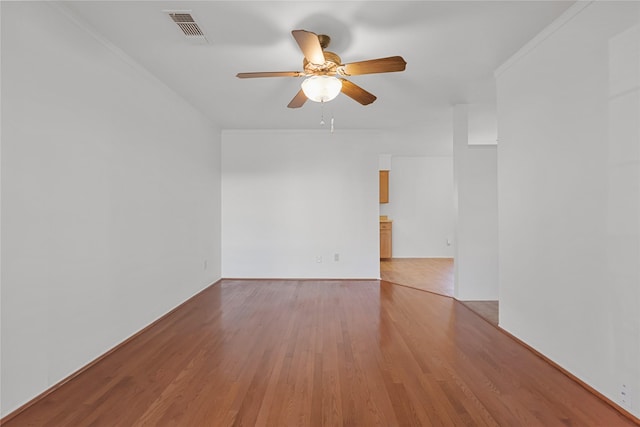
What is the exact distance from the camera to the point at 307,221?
505 centimetres

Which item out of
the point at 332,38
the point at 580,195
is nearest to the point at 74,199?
the point at 332,38

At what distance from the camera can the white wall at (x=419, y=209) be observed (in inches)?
290

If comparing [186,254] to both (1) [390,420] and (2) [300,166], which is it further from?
(1) [390,420]

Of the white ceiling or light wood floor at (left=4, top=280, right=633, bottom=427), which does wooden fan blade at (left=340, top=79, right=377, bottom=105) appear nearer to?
the white ceiling

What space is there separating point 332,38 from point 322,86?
1.49ft

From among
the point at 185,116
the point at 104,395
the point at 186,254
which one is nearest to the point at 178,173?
the point at 185,116

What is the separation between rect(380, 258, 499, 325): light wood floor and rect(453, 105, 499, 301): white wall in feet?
0.71

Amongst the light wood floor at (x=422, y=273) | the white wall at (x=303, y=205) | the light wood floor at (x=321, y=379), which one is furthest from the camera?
the white wall at (x=303, y=205)

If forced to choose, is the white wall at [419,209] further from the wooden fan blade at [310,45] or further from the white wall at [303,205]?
the wooden fan blade at [310,45]

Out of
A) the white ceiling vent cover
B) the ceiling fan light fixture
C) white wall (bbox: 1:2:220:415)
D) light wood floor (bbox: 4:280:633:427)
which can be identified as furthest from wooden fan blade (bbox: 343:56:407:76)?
light wood floor (bbox: 4:280:633:427)

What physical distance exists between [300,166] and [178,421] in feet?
13.0

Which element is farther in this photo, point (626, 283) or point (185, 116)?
point (185, 116)

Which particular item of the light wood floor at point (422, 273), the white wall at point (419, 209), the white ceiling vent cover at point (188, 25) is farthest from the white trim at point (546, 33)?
the white wall at point (419, 209)

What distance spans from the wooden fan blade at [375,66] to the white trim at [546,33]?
1.13m
